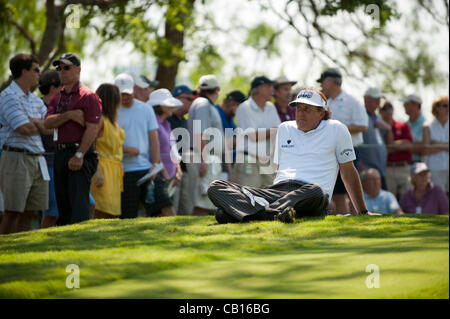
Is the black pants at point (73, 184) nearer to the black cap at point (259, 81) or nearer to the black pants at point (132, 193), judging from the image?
A: the black pants at point (132, 193)

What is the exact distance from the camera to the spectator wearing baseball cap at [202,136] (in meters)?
9.89

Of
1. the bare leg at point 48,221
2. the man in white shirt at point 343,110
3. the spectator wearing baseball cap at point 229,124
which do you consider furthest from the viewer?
the spectator wearing baseball cap at point 229,124

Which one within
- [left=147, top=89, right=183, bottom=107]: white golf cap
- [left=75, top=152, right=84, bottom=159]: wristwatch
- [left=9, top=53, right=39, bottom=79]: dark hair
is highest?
[left=9, top=53, right=39, bottom=79]: dark hair

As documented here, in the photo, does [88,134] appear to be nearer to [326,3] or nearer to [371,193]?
[371,193]

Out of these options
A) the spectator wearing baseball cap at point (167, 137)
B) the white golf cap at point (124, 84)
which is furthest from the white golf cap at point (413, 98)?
the white golf cap at point (124, 84)

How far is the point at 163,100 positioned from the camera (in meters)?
9.92

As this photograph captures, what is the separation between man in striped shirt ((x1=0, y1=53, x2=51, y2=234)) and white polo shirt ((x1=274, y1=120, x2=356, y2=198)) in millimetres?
2529

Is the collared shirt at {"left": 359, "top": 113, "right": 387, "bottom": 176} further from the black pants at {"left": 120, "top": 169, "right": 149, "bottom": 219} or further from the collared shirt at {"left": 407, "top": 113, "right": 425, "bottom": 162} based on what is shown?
the black pants at {"left": 120, "top": 169, "right": 149, "bottom": 219}

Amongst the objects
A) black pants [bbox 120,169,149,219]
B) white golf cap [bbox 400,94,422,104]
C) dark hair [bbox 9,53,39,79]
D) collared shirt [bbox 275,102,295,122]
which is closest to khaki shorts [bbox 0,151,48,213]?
dark hair [bbox 9,53,39,79]

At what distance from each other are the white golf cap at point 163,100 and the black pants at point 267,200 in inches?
120

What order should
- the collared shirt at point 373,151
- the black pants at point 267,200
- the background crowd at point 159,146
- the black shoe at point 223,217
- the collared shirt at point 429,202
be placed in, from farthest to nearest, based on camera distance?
the collared shirt at point 373,151, the collared shirt at point 429,202, the background crowd at point 159,146, the black shoe at point 223,217, the black pants at point 267,200

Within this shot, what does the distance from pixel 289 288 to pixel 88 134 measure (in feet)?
13.3

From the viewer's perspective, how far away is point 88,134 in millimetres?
7738

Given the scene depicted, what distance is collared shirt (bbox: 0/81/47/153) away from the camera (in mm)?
7883
